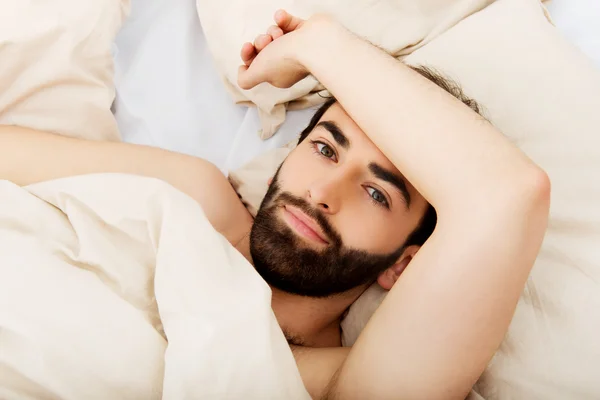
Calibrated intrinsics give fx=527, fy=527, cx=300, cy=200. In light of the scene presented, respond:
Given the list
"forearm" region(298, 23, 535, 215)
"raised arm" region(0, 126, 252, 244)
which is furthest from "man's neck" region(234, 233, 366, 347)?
"forearm" region(298, 23, 535, 215)

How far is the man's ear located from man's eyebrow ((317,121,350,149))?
0.77 ft

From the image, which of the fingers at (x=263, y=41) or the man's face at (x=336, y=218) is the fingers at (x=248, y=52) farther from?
the man's face at (x=336, y=218)

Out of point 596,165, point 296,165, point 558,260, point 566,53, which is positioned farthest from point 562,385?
point 566,53

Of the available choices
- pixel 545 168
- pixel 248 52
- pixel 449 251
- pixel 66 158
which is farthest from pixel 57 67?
pixel 545 168

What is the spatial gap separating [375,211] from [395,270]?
15cm

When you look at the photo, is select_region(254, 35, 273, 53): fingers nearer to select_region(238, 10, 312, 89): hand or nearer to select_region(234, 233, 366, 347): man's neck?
select_region(238, 10, 312, 89): hand

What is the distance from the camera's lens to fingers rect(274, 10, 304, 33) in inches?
41.4

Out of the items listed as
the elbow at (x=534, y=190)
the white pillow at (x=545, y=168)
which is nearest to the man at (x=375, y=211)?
the elbow at (x=534, y=190)

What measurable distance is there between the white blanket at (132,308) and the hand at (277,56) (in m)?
0.36

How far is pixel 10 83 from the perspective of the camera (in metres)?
1.10

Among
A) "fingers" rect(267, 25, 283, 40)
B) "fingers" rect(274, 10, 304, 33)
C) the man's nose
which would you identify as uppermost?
"fingers" rect(274, 10, 304, 33)

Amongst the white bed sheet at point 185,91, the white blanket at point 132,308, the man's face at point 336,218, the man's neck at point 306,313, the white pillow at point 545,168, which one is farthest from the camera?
the white bed sheet at point 185,91

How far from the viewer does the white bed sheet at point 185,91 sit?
1.28m

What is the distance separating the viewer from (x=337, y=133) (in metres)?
0.96
